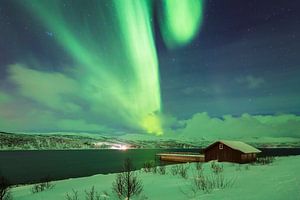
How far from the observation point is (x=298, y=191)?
32.9 ft

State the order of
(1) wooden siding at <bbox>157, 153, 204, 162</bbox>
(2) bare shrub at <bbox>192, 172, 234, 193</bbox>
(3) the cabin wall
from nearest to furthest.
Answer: (2) bare shrub at <bbox>192, 172, 234, 193</bbox>, (3) the cabin wall, (1) wooden siding at <bbox>157, 153, 204, 162</bbox>

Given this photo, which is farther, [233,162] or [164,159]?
[164,159]

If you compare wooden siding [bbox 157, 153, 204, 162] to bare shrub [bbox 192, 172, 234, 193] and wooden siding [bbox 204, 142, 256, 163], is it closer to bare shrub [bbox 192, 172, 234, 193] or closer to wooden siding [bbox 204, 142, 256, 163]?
wooden siding [bbox 204, 142, 256, 163]

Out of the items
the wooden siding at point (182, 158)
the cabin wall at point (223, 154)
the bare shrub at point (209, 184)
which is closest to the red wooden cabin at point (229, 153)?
the cabin wall at point (223, 154)

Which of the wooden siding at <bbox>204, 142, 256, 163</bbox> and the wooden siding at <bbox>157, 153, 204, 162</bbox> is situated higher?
the wooden siding at <bbox>204, 142, 256, 163</bbox>

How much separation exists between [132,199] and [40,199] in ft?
28.3

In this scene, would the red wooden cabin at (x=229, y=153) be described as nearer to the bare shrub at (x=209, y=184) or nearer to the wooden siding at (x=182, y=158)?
the wooden siding at (x=182, y=158)

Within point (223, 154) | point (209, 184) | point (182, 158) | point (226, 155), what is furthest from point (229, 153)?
point (209, 184)

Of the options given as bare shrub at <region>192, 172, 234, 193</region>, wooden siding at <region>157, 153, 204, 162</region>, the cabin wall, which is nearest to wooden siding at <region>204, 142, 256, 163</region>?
the cabin wall

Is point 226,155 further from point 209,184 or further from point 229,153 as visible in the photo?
point 209,184

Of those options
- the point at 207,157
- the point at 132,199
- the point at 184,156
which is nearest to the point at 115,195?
the point at 132,199

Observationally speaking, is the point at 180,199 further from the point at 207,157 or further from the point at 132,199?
the point at 207,157

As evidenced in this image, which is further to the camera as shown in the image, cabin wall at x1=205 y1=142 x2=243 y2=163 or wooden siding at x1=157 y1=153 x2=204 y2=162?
wooden siding at x1=157 y1=153 x2=204 y2=162

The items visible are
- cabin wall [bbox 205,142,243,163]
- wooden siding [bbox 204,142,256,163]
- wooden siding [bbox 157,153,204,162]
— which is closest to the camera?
wooden siding [bbox 204,142,256,163]
